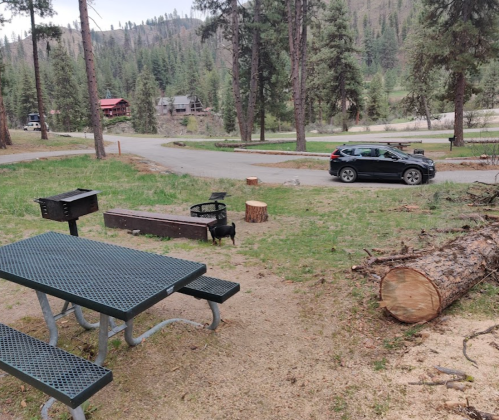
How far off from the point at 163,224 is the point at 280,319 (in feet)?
14.4

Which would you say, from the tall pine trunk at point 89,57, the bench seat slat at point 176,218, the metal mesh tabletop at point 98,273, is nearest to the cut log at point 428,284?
the metal mesh tabletop at point 98,273

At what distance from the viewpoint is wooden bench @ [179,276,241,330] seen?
13.1 feet

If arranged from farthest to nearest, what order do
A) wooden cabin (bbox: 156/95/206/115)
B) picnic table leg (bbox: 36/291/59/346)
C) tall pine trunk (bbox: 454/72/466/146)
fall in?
wooden cabin (bbox: 156/95/206/115), tall pine trunk (bbox: 454/72/466/146), picnic table leg (bbox: 36/291/59/346)

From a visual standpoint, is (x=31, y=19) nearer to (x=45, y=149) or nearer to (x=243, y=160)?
(x=45, y=149)

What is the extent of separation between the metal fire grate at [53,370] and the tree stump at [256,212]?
20.9 feet

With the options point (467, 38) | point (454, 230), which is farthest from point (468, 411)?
point (467, 38)

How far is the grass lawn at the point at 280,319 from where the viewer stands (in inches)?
126

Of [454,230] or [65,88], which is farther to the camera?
[65,88]

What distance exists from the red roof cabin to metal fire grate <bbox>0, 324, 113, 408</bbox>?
111225mm

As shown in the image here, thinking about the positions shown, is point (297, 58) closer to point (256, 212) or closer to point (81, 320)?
point (256, 212)

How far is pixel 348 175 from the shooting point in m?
14.9

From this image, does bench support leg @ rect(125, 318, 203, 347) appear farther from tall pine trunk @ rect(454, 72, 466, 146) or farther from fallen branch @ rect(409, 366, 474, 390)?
tall pine trunk @ rect(454, 72, 466, 146)

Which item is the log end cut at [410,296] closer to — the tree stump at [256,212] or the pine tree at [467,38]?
the tree stump at [256,212]

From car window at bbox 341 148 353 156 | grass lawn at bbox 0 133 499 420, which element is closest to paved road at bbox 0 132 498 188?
car window at bbox 341 148 353 156
